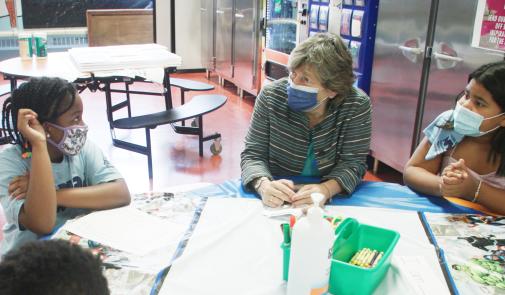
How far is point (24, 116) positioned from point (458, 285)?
1227 millimetres

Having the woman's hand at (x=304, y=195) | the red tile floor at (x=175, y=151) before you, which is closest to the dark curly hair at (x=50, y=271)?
the woman's hand at (x=304, y=195)

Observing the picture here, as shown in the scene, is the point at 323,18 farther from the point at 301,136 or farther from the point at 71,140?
the point at 71,140

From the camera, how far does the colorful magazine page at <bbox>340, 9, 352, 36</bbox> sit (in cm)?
A: 359

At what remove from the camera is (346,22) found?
11.9ft

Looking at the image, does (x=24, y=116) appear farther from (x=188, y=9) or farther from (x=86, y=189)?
(x=188, y=9)

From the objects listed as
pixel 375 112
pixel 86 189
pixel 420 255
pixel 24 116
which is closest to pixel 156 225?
pixel 86 189

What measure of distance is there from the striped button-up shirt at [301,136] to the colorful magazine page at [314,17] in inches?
95.0

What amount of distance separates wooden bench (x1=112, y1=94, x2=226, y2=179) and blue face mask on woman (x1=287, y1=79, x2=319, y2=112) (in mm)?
1732

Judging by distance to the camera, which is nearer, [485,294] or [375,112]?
[485,294]

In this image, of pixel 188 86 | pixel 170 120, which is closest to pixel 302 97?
pixel 170 120

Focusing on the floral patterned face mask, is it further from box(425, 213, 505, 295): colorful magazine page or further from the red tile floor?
the red tile floor

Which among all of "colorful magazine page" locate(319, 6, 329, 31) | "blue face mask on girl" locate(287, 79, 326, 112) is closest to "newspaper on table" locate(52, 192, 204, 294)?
"blue face mask on girl" locate(287, 79, 326, 112)

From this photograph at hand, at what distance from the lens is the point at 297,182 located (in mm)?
1706

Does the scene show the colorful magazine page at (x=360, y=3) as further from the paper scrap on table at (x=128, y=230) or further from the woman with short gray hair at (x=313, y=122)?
the paper scrap on table at (x=128, y=230)
